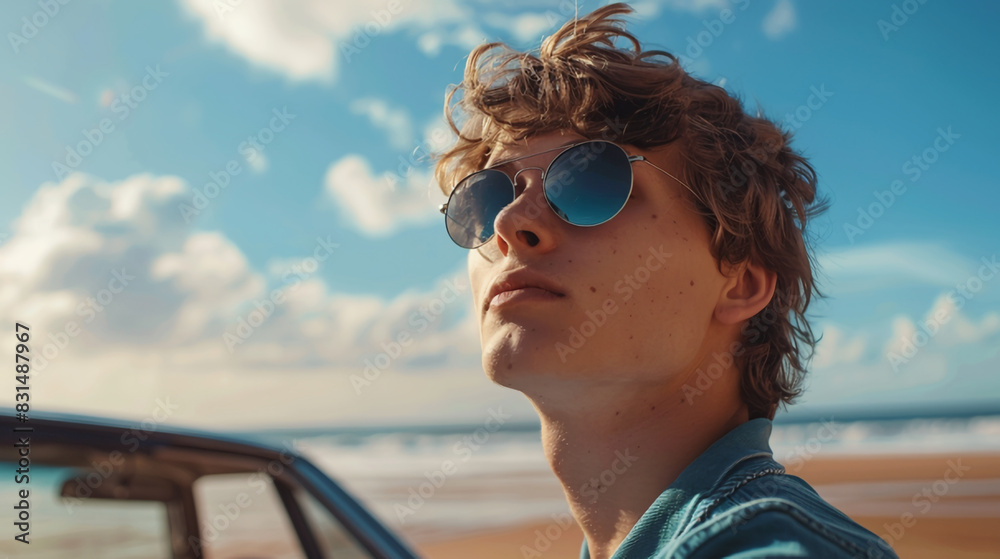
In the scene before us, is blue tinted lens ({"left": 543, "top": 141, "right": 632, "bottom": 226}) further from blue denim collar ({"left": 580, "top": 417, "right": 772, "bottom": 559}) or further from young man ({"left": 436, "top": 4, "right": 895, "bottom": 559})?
blue denim collar ({"left": 580, "top": 417, "right": 772, "bottom": 559})

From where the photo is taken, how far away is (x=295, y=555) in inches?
61.9

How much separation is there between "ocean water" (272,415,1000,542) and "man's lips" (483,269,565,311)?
1.29 metres

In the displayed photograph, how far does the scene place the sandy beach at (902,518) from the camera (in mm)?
7250

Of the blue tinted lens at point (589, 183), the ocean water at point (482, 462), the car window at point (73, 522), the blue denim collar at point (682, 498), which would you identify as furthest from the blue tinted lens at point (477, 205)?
the car window at point (73, 522)

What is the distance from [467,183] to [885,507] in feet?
31.9

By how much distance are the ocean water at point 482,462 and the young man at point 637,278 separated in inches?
51.8

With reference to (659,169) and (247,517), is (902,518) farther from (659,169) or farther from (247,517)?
(247,517)

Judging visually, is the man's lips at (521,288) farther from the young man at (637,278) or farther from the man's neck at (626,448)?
the man's neck at (626,448)

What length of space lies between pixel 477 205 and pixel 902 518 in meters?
9.09

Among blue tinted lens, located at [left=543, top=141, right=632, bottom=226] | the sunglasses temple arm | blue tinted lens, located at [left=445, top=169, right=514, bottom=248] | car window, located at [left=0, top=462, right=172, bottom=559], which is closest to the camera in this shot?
car window, located at [left=0, top=462, right=172, bottom=559]

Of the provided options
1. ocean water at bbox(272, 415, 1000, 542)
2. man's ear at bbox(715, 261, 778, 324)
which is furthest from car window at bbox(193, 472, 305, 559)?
man's ear at bbox(715, 261, 778, 324)

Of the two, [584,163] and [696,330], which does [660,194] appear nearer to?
[584,163]

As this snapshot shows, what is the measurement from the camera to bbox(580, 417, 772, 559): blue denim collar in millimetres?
1557

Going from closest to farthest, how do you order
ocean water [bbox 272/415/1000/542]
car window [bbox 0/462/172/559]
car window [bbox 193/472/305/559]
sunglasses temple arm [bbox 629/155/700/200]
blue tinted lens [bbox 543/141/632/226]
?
car window [bbox 0/462/172/559]
car window [bbox 193/472/305/559]
blue tinted lens [bbox 543/141/632/226]
sunglasses temple arm [bbox 629/155/700/200]
ocean water [bbox 272/415/1000/542]
